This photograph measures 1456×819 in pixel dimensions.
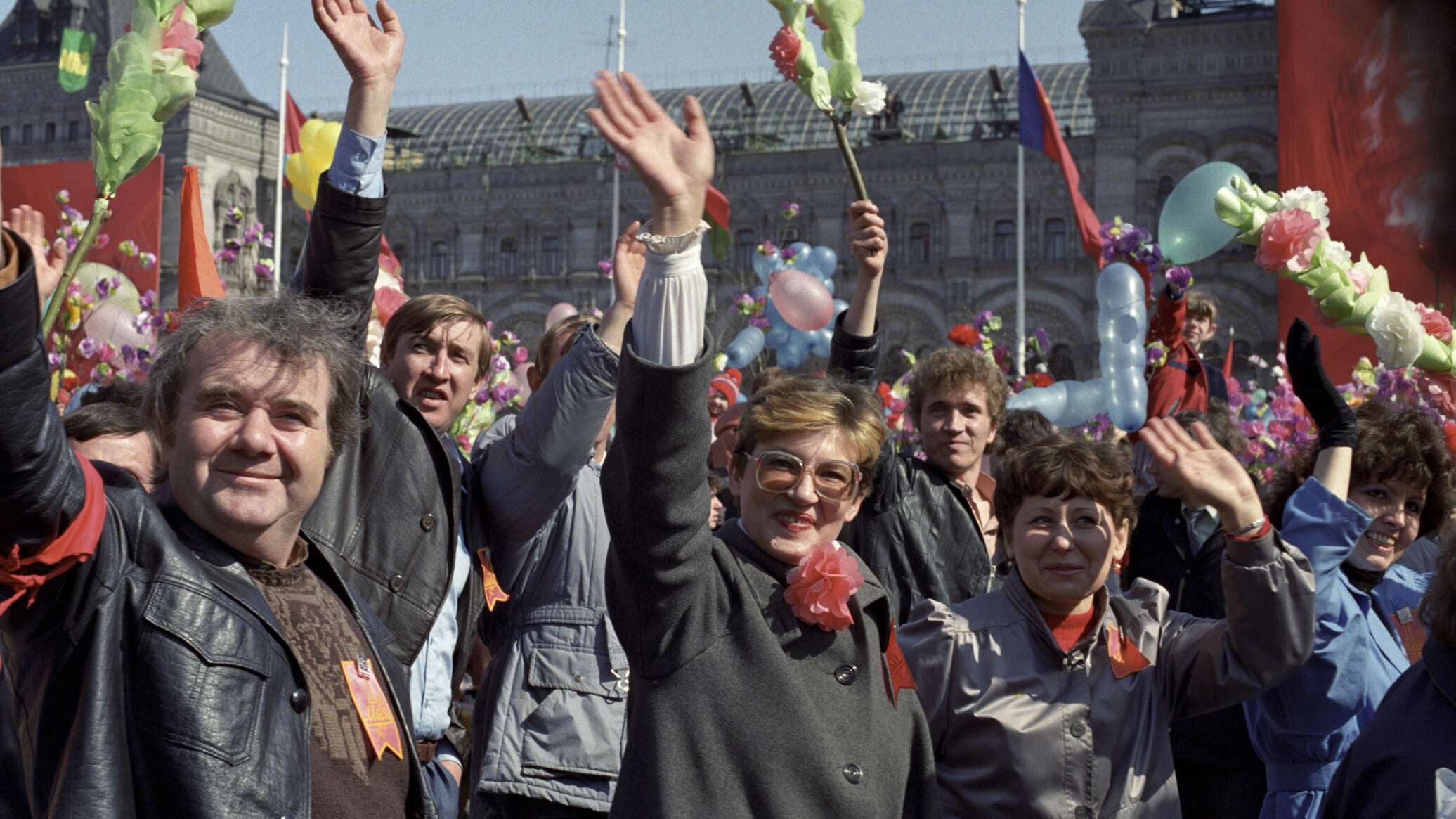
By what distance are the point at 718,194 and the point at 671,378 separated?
50.5ft

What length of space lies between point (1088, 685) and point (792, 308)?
6.45m

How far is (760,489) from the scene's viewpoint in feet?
9.77

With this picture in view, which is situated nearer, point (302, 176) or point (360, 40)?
point (360, 40)

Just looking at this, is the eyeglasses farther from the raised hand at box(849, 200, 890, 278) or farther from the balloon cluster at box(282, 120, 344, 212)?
the balloon cluster at box(282, 120, 344, 212)

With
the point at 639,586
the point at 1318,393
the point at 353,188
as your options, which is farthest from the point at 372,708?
the point at 1318,393

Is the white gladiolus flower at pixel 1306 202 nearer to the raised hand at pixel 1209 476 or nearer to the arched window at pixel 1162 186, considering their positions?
the raised hand at pixel 1209 476

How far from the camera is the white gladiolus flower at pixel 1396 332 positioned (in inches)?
163

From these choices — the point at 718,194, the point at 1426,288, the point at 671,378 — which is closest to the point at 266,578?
the point at 671,378

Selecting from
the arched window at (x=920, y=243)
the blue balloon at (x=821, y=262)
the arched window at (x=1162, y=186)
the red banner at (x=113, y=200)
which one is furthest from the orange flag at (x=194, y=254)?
the arched window at (x=920, y=243)

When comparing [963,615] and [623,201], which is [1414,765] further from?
[623,201]

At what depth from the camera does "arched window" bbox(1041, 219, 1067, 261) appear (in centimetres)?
3416

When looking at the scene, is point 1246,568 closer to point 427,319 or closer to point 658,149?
point 658,149

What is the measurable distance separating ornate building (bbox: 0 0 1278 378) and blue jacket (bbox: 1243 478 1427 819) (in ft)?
92.2

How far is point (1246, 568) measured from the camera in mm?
3129
